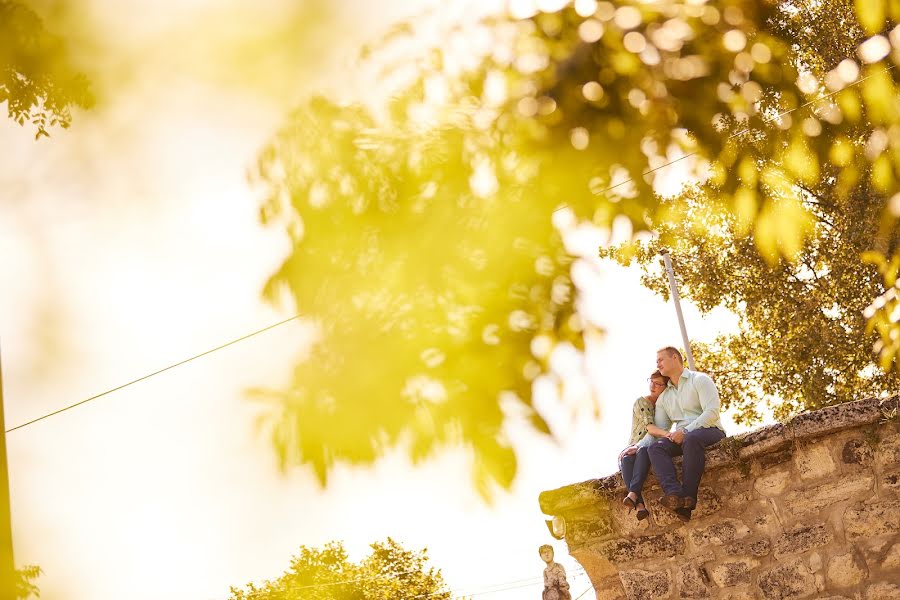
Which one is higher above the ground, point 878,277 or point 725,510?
point 878,277

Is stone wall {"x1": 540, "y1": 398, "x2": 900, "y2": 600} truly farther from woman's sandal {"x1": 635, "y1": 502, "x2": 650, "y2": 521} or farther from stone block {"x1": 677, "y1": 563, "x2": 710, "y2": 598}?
woman's sandal {"x1": 635, "y1": 502, "x2": 650, "y2": 521}

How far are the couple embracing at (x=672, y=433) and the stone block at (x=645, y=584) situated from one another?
1.12ft

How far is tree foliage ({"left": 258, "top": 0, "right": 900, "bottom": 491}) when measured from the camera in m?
2.74

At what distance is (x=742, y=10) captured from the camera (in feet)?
10.0

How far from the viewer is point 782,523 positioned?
4688mm

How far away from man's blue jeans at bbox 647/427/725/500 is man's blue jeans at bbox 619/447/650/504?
67mm

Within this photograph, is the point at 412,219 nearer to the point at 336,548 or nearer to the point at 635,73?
the point at 635,73

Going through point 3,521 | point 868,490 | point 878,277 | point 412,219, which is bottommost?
point 868,490

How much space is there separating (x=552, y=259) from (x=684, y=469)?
2.39m

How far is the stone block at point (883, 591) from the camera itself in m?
4.38

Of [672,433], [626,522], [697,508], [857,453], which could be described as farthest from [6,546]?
[857,453]

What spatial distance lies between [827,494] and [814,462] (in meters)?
0.16

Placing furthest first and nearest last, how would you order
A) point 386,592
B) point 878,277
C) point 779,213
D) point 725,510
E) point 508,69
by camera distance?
1. point 386,592
2. point 878,277
3. point 725,510
4. point 779,213
5. point 508,69

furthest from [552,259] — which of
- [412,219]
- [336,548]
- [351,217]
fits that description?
[336,548]
